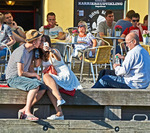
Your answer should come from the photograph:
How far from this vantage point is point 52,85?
22.5 ft

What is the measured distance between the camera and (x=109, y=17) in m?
13.0

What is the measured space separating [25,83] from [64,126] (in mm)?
724

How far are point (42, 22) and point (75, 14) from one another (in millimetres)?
1271

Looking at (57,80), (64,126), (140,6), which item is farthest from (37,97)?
(140,6)

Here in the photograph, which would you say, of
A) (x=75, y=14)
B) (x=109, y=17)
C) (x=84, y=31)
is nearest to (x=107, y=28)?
(x=109, y=17)

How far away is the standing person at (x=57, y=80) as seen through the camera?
683 cm

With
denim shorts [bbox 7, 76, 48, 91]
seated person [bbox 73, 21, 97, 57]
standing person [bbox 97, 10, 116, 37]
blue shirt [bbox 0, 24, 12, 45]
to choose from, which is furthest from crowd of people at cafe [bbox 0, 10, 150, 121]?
standing person [bbox 97, 10, 116, 37]

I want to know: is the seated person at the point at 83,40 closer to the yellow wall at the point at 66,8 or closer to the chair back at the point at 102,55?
the chair back at the point at 102,55

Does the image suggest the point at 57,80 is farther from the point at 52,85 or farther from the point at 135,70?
the point at 135,70

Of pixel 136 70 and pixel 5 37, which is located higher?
pixel 5 37

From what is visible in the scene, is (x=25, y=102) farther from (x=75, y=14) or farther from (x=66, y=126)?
(x=75, y=14)

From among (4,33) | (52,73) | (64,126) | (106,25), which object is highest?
(106,25)

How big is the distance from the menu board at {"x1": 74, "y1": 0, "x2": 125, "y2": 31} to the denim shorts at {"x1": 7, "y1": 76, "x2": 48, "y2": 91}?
10060mm

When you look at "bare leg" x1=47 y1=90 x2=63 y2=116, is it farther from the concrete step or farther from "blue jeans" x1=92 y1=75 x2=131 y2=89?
"blue jeans" x1=92 y1=75 x2=131 y2=89
